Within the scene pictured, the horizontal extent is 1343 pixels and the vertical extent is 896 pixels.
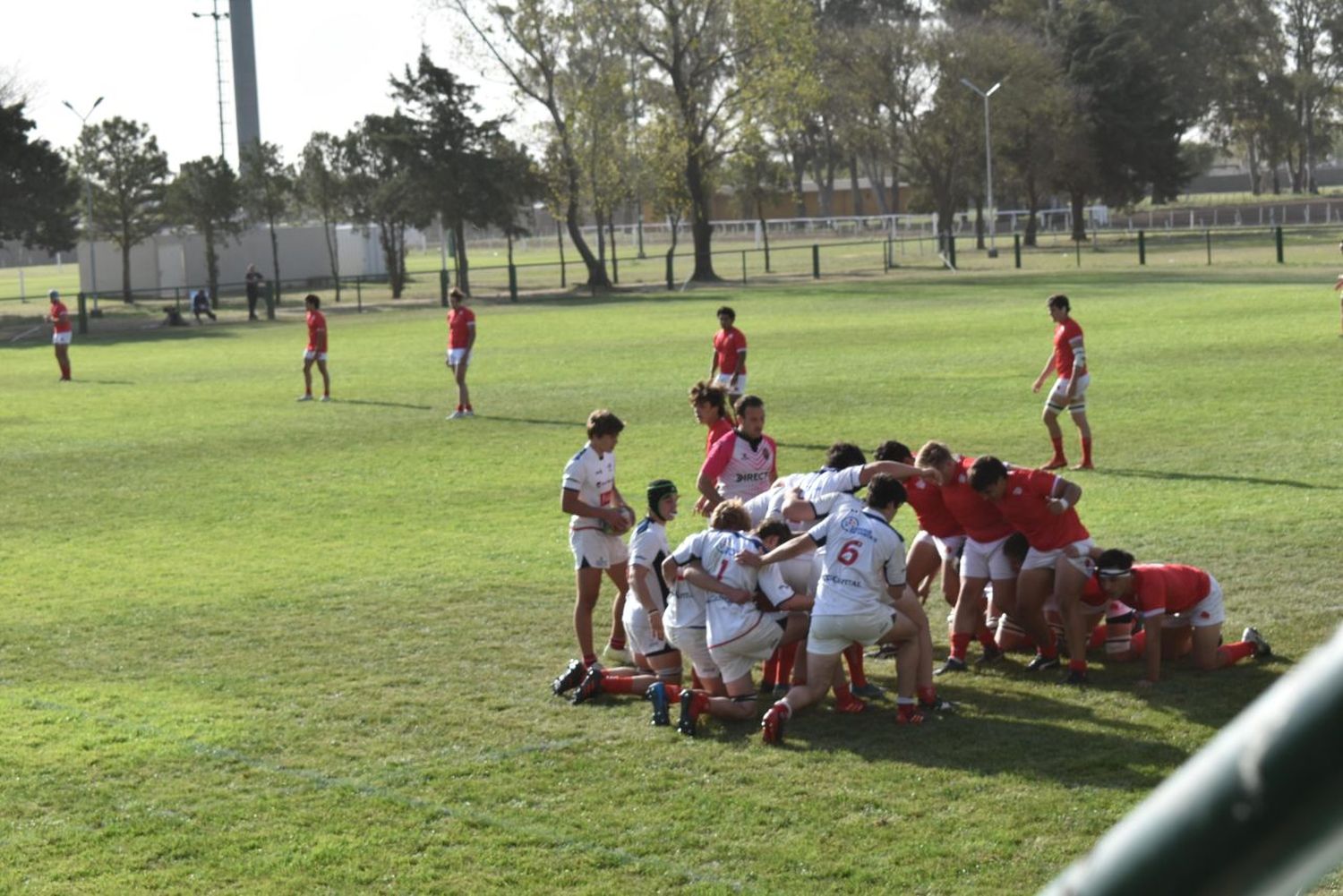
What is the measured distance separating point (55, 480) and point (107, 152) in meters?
51.4

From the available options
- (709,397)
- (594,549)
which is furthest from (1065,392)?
(594,549)

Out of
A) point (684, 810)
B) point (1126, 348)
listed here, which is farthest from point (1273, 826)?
point (1126, 348)

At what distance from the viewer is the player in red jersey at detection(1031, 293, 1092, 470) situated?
17.8m

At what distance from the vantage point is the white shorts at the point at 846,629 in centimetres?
914

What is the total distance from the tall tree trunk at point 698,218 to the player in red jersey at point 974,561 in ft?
177

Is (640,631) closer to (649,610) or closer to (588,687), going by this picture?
(649,610)

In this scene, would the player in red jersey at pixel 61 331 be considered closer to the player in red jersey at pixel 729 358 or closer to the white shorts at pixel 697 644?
the player in red jersey at pixel 729 358

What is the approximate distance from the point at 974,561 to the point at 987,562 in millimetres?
81

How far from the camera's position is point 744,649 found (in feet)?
31.4

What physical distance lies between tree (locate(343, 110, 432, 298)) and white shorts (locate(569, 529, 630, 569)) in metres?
54.7

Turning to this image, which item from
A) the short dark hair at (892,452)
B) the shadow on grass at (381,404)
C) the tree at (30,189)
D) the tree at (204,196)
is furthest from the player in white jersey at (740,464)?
the tree at (204,196)

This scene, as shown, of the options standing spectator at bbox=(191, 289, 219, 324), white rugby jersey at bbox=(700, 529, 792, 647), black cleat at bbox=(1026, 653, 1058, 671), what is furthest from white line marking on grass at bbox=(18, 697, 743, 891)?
standing spectator at bbox=(191, 289, 219, 324)

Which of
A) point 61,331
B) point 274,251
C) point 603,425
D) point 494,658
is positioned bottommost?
point 494,658

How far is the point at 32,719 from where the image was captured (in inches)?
394
